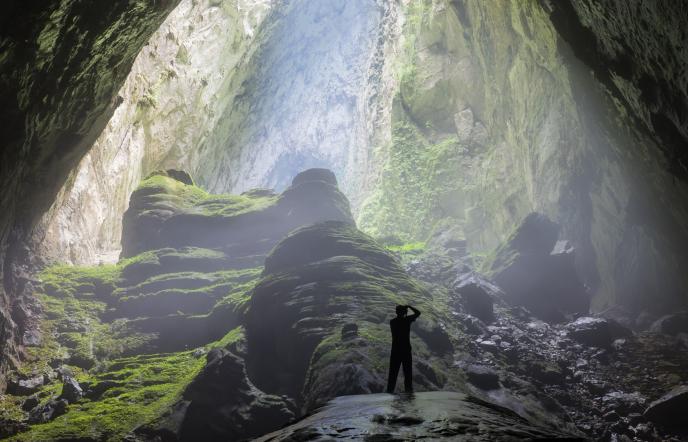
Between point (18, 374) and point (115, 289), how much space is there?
1140 cm

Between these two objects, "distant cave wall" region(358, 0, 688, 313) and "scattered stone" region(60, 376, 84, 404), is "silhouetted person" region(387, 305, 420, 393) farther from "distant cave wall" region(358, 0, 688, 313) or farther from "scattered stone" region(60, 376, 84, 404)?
"scattered stone" region(60, 376, 84, 404)

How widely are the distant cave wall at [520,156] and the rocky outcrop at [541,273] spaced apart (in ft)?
8.09

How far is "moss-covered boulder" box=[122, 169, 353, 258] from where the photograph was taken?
38906 mm

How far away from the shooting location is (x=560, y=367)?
2009 cm

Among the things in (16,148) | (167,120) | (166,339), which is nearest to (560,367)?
(166,339)

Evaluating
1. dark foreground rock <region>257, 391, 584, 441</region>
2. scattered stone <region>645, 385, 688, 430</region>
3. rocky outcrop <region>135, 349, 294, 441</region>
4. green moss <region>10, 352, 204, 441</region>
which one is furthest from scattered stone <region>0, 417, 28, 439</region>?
scattered stone <region>645, 385, 688, 430</region>

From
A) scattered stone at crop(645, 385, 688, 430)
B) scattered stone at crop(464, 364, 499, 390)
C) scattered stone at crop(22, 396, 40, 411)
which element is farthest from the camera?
scattered stone at crop(22, 396, 40, 411)

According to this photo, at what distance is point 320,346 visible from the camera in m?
19.1

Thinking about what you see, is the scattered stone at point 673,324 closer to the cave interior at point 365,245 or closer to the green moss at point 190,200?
the cave interior at point 365,245

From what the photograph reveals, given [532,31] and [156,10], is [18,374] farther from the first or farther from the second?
[532,31]

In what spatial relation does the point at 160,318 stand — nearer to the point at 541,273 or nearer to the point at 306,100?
the point at 541,273

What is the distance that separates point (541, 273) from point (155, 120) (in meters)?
37.6

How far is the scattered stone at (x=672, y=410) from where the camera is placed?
1452 cm

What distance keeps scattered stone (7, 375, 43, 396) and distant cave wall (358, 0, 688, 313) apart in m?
24.9
